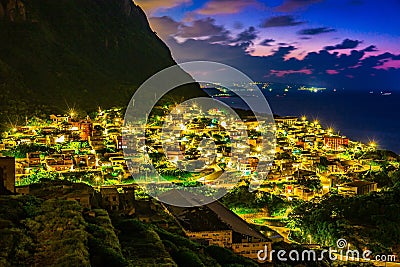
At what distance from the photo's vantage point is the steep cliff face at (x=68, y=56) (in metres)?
24.8

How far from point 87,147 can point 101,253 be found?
12.4 metres

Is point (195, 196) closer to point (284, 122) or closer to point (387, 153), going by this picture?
point (387, 153)

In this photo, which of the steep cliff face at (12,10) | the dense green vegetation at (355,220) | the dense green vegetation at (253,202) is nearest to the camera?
the dense green vegetation at (355,220)

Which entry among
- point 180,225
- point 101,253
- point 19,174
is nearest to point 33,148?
point 19,174

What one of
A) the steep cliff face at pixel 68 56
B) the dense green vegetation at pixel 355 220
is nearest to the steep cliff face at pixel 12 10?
the steep cliff face at pixel 68 56

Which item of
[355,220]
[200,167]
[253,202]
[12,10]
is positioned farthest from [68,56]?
[355,220]

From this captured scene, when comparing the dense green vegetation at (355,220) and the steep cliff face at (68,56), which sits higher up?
the steep cliff face at (68,56)

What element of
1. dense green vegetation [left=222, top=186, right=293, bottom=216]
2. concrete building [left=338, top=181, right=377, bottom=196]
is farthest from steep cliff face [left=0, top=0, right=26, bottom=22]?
concrete building [left=338, top=181, right=377, bottom=196]

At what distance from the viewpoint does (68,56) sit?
98.4ft

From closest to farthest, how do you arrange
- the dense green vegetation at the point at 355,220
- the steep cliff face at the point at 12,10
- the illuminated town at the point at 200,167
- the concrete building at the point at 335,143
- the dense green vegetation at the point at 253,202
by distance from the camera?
the illuminated town at the point at 200,167 → the dense green vegetation at the point at 355,220 → the dense green vegetation at the point at 253,202 → the concrete building at the point at 335,143 → the steep cliff face at the point at 12,10

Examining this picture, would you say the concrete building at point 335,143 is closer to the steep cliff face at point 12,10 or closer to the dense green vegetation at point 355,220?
the dense green vegetation at point 355,220

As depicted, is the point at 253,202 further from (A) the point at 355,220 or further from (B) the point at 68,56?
(B) the point at 68,56

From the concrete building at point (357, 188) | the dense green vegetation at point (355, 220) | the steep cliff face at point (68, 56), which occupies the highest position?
the steep cliff face at point (68, 56)

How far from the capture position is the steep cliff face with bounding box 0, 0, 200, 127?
81.5ft
